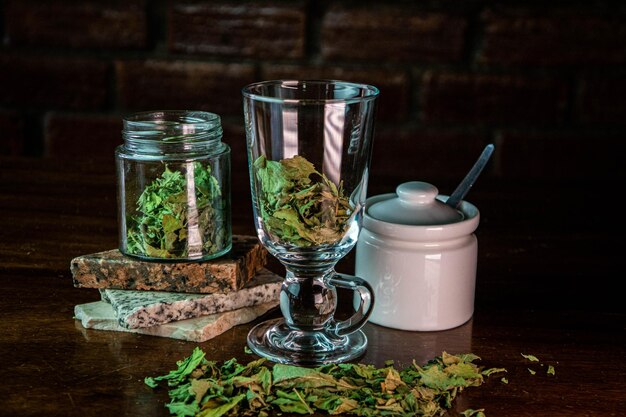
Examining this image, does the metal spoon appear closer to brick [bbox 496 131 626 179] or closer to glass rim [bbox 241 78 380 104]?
glass rim [bbox 241 78 380 104]

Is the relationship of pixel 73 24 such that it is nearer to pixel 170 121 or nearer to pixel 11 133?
pixel 11 133

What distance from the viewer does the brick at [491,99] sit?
5.35 feet

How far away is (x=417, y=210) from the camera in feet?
2.51

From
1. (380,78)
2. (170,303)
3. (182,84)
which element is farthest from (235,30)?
(170,303)

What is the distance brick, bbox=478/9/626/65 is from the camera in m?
1.59

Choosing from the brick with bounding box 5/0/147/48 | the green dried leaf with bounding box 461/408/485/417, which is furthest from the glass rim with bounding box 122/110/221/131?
the brick with bounding box 5/0/147/48

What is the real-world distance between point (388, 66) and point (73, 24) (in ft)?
1.87

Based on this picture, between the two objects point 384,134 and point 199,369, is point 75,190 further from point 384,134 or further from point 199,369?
point 384,134

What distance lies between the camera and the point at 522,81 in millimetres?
1630

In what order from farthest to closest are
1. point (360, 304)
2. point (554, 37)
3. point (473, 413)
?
point (554, 37) < point (360, 304) < point (473, 413)

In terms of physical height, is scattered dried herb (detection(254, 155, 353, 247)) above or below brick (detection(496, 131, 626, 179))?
above

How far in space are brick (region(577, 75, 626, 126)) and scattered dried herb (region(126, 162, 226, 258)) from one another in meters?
1.04

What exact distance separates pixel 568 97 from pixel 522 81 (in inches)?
3.4

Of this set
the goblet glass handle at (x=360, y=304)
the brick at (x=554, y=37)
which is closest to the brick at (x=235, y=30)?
the brick at (x=554, y=37)
